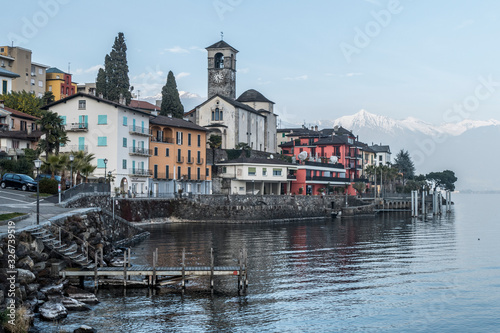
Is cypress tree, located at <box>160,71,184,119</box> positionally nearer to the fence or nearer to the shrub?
the fence

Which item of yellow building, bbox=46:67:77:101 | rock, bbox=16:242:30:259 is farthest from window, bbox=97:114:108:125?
yellow building, bbox=46:67:77:101

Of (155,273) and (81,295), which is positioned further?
(155,273)

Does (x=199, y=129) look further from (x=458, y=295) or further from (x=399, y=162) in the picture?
(x=399, y=162)

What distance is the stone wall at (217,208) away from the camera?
228 feet

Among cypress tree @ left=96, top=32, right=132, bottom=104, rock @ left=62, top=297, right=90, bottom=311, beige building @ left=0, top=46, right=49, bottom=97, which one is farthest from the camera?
beige building @ left=0, top=46, right=49, bottom=97

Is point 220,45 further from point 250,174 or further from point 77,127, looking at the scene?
point 77,127

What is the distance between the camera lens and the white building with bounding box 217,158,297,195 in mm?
97125

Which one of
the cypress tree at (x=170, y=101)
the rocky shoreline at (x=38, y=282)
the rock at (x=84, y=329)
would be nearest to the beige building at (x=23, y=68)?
the cypress tree at (x=170, y=101)

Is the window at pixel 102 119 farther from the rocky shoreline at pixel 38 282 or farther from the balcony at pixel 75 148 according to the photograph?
the rocky shoreline at pixel 38 282

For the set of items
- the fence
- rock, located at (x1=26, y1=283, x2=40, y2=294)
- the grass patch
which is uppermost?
the fence

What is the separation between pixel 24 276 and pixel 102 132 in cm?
4793

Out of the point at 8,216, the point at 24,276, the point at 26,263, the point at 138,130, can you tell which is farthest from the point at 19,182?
the point at 24,276

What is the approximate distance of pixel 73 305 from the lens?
28.2 metres

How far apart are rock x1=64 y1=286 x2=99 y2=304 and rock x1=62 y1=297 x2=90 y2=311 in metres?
0.97
